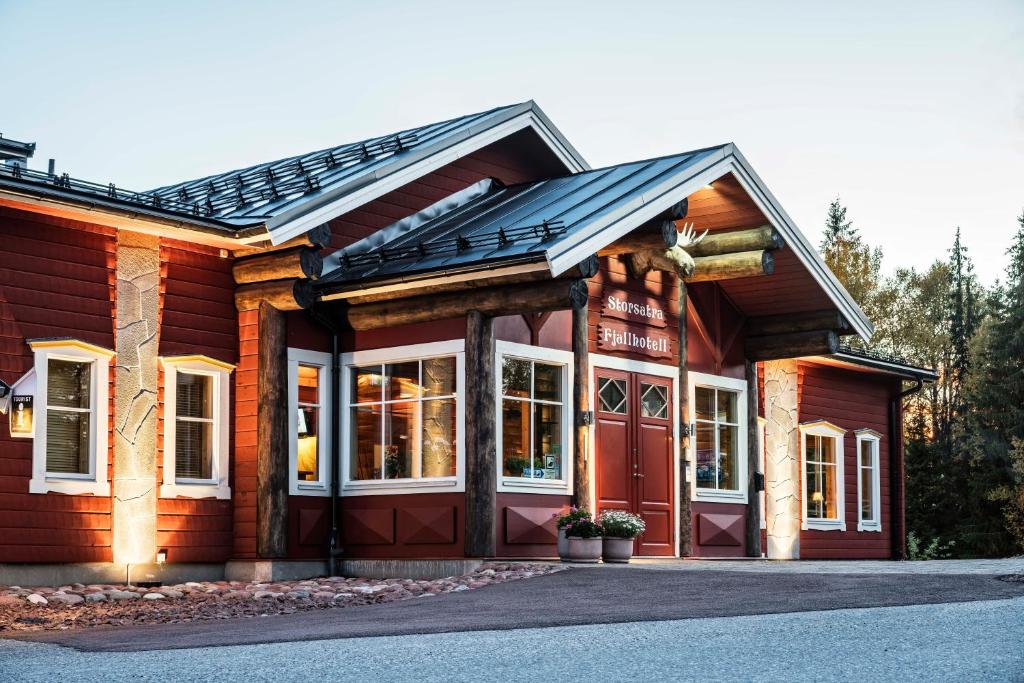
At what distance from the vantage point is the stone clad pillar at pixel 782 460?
68.8 ft

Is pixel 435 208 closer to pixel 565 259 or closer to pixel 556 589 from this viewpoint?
pixel 565 259

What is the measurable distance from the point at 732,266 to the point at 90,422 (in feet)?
28.0

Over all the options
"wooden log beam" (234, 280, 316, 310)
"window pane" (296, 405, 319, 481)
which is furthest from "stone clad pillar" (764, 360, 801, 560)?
"wooden log beam" (234, 280, 316, 310)

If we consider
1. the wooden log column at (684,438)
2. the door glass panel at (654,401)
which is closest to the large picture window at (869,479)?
the wooden log column at (684,438)

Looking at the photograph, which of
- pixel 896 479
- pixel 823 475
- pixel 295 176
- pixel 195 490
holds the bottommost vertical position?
pixel 896 479

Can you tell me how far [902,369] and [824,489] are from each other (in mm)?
2922

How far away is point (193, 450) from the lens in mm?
15891

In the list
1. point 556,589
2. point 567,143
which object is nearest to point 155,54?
point 567,143

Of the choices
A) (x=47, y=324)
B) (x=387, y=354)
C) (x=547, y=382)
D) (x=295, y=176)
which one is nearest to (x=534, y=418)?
(x=547, y=382)

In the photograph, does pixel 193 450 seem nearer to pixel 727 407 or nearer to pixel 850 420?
pixel 727 407

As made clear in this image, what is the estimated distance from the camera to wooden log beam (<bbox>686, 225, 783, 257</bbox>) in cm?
1820

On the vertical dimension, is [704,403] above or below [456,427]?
above

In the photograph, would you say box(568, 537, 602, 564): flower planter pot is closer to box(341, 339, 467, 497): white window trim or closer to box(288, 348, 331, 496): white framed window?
box(341, 339, 467, 497): white window trim

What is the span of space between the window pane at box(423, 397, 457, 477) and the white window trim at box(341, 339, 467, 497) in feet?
0.47
